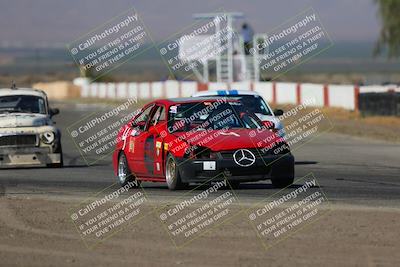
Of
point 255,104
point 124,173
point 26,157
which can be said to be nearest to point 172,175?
point 124,173

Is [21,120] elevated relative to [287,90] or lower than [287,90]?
elevated

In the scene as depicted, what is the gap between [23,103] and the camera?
2302 centimetres

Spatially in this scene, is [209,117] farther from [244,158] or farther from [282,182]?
[282,182]

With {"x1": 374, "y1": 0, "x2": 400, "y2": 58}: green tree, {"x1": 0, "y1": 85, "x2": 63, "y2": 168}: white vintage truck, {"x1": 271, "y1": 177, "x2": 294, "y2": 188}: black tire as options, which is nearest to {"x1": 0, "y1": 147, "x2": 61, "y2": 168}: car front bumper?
{"x1": 0, "y1": 85, "x2": 63, "y2": 168}: white vintage truck

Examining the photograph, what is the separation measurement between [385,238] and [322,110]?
3119 centimetres

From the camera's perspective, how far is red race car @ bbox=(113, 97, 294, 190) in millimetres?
15516

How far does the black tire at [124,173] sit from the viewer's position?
1739cm

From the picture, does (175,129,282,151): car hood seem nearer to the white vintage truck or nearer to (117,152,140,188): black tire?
(117,152,140,188): black tire

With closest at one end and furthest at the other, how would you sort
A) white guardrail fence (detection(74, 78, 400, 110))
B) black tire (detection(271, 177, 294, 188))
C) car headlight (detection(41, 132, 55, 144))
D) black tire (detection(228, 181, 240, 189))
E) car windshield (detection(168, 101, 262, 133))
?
black tire (detection(271, 177, 294, 188)), car windshield (detection(168, 101, 262, 133)), black tire (detection(228, 181, 240, 189)), car headlight (detection(41, 132, 55, 144)), white guardrail fence (detection(74, 78, 400, 110))

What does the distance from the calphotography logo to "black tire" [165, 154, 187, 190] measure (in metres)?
0.81

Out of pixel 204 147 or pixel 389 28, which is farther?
pixel 389 28

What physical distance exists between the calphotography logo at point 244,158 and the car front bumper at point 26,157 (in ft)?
23.7

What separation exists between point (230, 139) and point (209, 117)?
69 centimetres

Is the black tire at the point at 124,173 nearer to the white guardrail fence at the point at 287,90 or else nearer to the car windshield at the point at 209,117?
the car windshield at the point at 209,117
